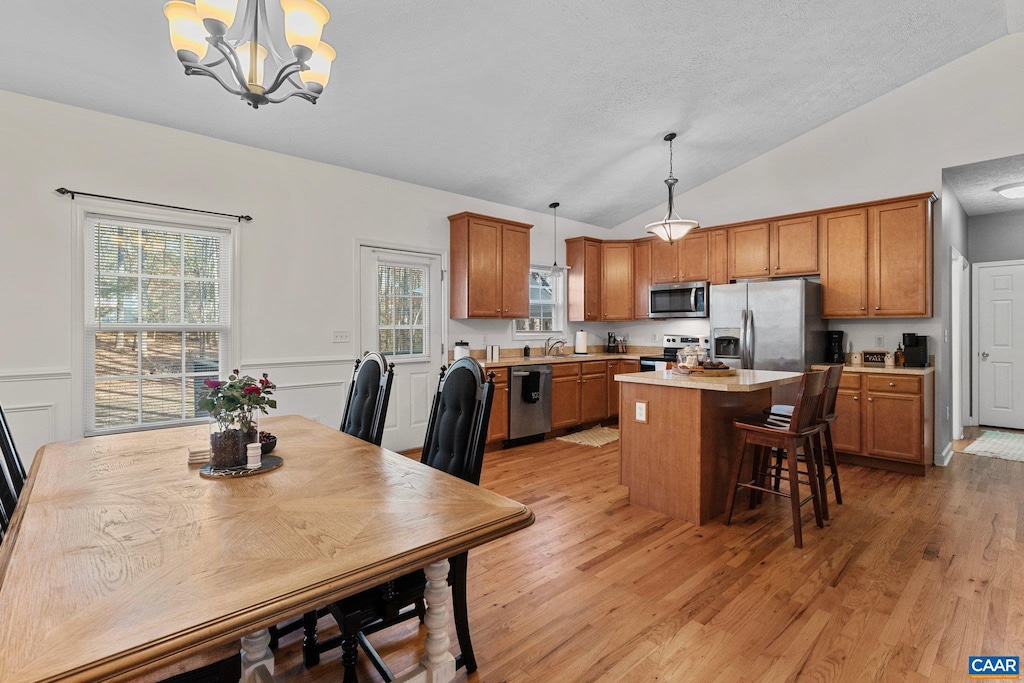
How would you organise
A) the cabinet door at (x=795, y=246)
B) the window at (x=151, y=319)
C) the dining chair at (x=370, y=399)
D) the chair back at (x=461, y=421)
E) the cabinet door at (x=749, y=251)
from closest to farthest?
1. the chair back at (x=461, y=421)
2. the dining chair at (x=370, y=399)
3. the window at (x=151, y=319)
4. the cabinet door at (x=795, y=246)
5. the cabinet door at (x=749, y=251)

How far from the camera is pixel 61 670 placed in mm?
697

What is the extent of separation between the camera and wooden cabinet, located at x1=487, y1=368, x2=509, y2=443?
4973 mm

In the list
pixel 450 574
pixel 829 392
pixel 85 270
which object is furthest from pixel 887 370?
pixel 85 270

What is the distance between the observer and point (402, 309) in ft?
15.9

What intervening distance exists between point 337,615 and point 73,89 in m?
3.48

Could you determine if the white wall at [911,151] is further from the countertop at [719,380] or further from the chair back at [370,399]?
the chair back at [370,399]

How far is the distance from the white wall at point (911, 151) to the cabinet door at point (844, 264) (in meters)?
0.32

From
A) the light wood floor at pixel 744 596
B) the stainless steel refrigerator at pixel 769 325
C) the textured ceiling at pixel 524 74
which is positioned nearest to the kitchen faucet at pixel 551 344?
the stainless steel refrigerator at pixel 769 325

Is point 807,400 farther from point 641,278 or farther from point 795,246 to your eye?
point 641,278

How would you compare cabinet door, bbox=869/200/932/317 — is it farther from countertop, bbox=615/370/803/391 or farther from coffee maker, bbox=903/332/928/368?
→ countertop, bbox=615/370/803/391

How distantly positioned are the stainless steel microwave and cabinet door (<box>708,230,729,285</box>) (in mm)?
147

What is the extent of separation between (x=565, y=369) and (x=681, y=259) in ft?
6.39

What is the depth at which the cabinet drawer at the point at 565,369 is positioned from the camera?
5465mm

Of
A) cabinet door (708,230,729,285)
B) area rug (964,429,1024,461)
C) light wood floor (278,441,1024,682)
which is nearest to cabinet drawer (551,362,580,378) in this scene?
cabinet door (708,230,729,285)
